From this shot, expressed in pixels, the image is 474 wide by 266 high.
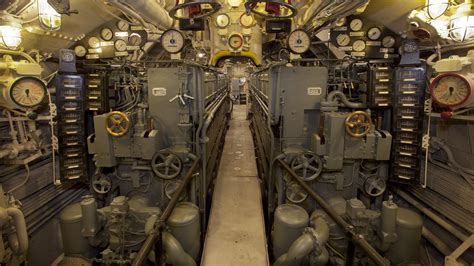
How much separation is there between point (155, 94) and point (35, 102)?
1507mm

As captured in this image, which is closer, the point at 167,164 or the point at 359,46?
the point at 167,164

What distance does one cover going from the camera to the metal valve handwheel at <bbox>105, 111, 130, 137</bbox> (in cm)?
318

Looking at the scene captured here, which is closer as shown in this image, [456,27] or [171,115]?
[456,27]

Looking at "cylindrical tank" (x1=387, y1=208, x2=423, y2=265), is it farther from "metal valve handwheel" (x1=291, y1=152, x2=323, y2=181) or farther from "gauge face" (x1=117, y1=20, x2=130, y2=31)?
"gauge face" (x1=117, y1=20, x2=130, y2=31)

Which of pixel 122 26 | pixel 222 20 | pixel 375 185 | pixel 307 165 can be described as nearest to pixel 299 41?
pixel 307 165

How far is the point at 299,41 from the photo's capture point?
14.5ft

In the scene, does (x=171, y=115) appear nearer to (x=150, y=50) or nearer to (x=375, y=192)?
(x=375, y=192)

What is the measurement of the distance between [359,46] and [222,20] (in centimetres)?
374

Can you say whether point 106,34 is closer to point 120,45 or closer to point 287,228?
point 120,45

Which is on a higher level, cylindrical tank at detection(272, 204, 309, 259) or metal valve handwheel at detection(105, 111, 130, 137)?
metal valve handwheel at detection(105, 111, 130, 137)

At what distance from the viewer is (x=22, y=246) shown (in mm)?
3021

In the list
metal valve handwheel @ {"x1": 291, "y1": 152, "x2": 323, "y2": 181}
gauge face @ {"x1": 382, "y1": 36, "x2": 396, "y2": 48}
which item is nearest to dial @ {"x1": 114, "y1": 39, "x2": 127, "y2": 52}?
metal valve handwheel @ {"x1": 291, "y1": 152, "x2": 323, "y2": 181}

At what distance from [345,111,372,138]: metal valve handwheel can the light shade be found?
3823mm

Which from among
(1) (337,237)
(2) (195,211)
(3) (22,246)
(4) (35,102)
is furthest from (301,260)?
(4) (35,102)
